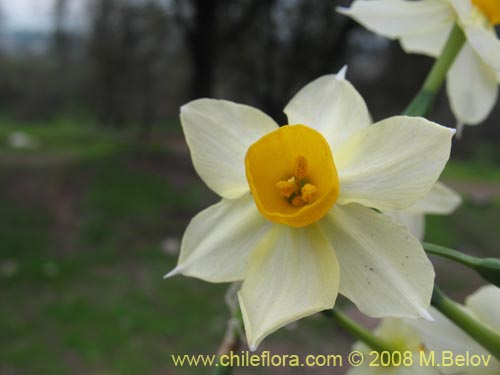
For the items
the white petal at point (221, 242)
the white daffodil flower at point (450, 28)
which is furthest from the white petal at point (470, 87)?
the white petal at point (221, 242)

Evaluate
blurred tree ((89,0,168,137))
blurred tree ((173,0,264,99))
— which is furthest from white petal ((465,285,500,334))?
blurred tree ((89,0,168,137))

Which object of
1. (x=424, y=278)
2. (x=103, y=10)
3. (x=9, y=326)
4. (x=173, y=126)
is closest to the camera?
(x=424, y=278)

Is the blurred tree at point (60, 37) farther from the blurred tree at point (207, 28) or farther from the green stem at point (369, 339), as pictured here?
the green stem at point (369, 339)

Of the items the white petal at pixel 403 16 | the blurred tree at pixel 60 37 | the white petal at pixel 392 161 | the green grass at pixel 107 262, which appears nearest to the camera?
the white petal at pixel 392 161

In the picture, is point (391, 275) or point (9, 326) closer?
point (391, 275)

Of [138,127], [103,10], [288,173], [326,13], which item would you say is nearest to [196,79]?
[326,13]

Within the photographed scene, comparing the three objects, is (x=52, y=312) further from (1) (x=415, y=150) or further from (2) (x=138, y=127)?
(2) (x=138, y=127)

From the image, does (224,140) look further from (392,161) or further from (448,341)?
(448,341)
